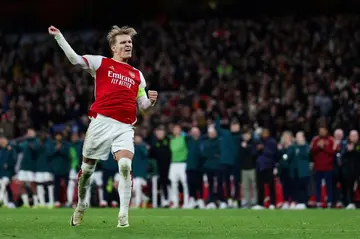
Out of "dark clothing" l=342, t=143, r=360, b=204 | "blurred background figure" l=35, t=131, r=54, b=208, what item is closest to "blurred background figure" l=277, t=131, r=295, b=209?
"dark clothing" l=342, t=143, r=360, b=204

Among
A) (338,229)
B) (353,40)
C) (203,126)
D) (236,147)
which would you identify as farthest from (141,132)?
(338,229)

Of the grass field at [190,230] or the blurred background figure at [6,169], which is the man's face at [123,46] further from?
the blurred background figure at [6,169]

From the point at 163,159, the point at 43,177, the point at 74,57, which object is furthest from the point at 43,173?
the point at 74,57

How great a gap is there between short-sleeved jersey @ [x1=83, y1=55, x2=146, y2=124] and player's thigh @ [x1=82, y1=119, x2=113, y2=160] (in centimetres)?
17

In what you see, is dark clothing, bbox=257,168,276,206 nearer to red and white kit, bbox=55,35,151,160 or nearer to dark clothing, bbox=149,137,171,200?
dark clothing, bbox=149,137,171,200

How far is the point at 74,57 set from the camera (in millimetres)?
12039

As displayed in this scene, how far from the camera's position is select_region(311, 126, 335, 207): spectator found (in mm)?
24781

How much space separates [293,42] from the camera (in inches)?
1318

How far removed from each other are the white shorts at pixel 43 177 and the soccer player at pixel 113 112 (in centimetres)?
1536

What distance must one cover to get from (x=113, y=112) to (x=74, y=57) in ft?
3.25

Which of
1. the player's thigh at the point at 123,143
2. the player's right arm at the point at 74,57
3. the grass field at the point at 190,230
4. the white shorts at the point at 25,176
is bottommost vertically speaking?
the grass field at the point at 190,230

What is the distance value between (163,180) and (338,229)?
1425cm

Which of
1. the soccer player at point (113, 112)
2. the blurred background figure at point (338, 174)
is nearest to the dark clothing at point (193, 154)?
the blurred background figure at point (338, 174)

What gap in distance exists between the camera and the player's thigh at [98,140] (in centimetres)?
Result: 1247
